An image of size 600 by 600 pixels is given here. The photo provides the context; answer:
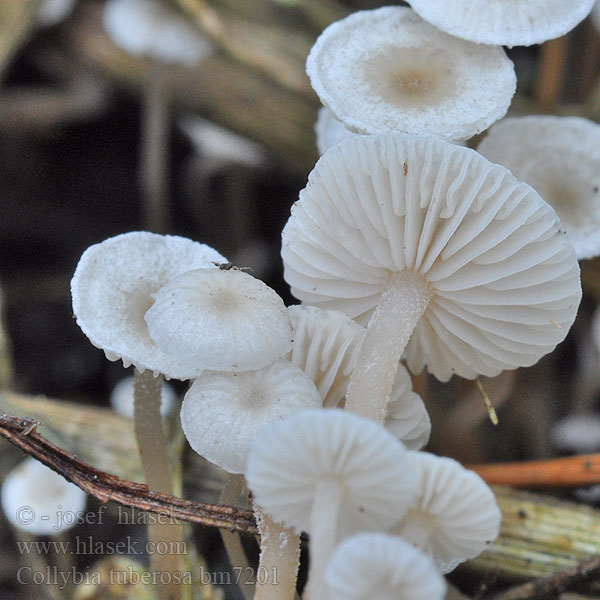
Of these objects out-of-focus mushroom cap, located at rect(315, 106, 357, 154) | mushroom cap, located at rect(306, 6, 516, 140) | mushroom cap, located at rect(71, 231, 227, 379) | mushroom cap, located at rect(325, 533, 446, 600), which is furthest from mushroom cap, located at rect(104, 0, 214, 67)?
mushroom cap, located at rect(325, 533, 446, 600)

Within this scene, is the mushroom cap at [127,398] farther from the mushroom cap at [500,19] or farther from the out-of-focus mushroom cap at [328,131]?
the mushroom cap at [500,19]

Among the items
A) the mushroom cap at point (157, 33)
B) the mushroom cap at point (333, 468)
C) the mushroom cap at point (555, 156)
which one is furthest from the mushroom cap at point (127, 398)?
the mushroom cap at point (157, 33)

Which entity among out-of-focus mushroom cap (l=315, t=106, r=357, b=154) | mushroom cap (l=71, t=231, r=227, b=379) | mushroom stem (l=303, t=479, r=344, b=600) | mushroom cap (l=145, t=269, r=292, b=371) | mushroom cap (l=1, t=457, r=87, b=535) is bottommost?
mushroom cap (l=1, t=457, r=87, b=535)

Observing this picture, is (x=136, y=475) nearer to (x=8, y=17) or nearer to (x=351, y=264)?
(x=351, y=264)

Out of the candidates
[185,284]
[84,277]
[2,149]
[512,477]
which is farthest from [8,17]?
[512,477]

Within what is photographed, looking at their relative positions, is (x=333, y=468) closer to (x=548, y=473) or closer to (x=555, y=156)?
(x=548, y=473)

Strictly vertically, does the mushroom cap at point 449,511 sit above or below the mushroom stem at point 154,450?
above

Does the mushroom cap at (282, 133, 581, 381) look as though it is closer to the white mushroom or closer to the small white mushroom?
the white mushroom
